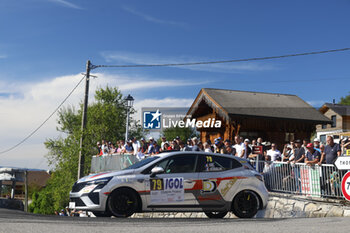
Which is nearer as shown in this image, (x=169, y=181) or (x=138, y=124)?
(x=169, y=181)

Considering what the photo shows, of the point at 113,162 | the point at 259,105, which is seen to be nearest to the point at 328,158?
the point at 113,162

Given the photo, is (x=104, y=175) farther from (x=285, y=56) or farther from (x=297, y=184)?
(x=285, y=56)

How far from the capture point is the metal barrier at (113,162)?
19623mm

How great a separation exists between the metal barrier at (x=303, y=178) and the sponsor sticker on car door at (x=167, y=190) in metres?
4.53

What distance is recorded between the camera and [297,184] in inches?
498

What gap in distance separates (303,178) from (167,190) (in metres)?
4.93

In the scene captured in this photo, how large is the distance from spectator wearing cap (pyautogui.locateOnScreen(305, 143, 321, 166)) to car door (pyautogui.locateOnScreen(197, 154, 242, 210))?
2980 mm

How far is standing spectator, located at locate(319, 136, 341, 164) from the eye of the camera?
11.8 metres

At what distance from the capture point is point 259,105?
30.0m

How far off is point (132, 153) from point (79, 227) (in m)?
12.9

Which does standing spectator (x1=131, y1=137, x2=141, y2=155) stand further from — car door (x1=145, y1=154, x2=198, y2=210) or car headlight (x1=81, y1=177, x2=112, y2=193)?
car headlight (x1=81, y1=177, x2=112, y2=193)

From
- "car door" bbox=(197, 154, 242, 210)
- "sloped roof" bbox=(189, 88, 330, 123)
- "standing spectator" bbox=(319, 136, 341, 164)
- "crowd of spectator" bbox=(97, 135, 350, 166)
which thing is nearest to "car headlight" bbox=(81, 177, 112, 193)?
"car door" bbox=(197, 154, 242, 210)

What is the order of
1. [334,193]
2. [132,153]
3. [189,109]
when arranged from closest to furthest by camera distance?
[334,193], [132,153], [189,109]

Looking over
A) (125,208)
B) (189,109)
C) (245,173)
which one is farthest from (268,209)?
(189,109)
